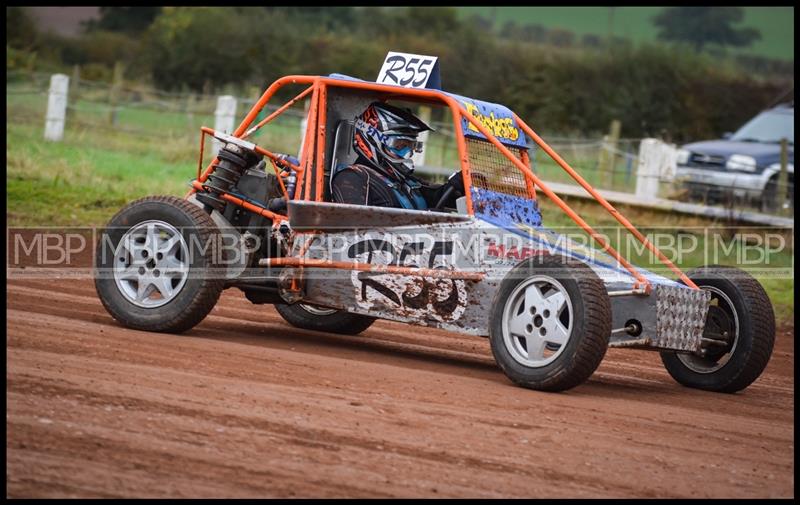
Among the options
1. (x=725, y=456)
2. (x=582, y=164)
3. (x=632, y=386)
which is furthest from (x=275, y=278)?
(x=582, y=164)

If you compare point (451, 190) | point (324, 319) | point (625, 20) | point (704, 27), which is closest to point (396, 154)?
point (451, 190)

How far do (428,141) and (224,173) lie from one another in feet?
58.7

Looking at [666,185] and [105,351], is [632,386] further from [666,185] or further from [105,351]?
[666,185]

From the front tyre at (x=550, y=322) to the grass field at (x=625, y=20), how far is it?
246ft

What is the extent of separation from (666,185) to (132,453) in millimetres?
15880

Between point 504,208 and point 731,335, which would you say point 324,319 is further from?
point 731,335

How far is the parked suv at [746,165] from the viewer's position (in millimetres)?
19500

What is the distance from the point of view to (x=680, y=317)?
307 inches

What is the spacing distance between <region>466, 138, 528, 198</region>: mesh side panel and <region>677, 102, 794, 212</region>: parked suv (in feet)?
33.1

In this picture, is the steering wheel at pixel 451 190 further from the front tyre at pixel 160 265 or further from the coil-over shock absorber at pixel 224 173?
the front tyre at pixel 160 265

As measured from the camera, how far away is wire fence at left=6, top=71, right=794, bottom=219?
768 inches

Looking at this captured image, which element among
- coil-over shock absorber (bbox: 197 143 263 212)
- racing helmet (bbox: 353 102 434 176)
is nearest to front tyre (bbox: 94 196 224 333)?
coil-over shock absorber (bbox: 197 143 263 212)

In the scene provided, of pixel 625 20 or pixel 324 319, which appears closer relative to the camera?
pixel 324 319

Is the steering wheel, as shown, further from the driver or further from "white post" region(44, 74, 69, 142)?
"white post" region(44, 74, 69, 142)
